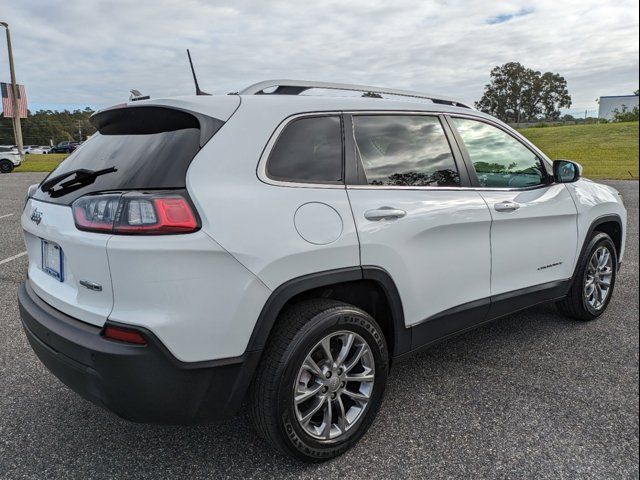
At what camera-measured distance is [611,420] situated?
Answer: 265 cm

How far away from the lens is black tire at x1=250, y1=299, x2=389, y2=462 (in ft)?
6.95

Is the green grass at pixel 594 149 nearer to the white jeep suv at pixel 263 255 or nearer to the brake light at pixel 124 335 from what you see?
the white jeep suv at pixel 263 255

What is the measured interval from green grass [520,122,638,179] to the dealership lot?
17.6 meters

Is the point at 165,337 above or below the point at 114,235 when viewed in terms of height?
below

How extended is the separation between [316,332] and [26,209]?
1748 millimetres

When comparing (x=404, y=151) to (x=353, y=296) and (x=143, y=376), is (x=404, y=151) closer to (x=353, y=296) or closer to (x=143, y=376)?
(x=353, y=296)

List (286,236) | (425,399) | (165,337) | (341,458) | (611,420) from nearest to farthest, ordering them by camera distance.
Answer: (165,337)
(286,236)
(341,458)
(611,420)
(425,399)

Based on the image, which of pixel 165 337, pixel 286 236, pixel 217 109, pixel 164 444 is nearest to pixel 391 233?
pixel 286 236

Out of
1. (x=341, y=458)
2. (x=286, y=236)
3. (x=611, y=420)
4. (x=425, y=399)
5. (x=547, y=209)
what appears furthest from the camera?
(x=547, y=209)

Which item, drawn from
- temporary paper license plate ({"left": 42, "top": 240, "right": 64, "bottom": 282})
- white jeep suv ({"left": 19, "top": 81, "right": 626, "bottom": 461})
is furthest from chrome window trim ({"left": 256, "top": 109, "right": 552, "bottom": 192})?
temporary paper license plate ({"left": 42, "top": 240, "right": 64, "bottom": 282})

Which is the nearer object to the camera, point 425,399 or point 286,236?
point 286,236

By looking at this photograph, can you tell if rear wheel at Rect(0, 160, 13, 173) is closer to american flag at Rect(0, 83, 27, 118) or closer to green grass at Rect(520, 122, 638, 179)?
american flag at Rect(0, 83, 27, 118)

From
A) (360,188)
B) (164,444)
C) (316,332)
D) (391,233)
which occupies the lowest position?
(164,444)

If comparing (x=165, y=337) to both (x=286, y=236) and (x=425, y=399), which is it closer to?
(x=286, y=236)
